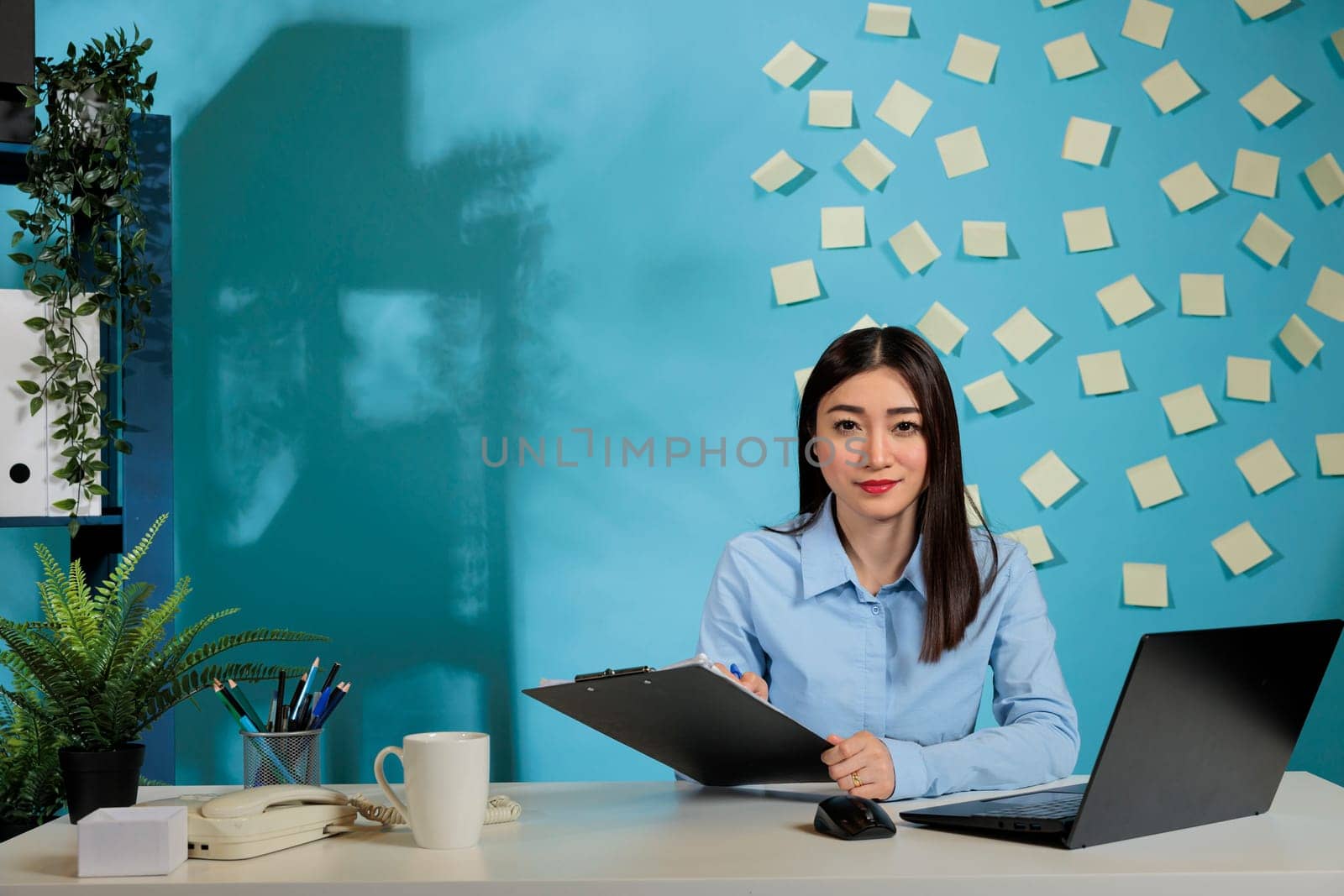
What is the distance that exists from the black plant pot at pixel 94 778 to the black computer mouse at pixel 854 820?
28.3 inches

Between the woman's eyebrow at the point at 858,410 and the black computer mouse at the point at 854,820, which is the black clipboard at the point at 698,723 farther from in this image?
the woman's eyebrow at the point at 858,410

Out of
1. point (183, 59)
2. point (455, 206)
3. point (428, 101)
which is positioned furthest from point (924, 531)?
point (183, 59)

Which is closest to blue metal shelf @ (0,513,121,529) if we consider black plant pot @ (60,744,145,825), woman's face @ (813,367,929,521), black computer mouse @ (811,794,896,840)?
black plant pot @ (60,744,145,825)

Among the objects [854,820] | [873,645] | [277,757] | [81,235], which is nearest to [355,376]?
[81,235]

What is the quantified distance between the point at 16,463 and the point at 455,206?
89 cm

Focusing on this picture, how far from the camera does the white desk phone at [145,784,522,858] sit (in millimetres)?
1032

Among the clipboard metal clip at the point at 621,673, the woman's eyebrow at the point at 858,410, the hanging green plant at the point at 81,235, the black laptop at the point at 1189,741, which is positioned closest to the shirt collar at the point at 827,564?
the woman's eyebrow at the point at 858,410

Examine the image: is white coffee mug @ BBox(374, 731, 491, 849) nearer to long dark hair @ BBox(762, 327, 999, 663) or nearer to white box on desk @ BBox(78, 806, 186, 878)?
white box on desk @ BBox(78, 806, 186, 878)

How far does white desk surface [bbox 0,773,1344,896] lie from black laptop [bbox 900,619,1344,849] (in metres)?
A: 0.02

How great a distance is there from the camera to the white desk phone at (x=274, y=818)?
3.39ft

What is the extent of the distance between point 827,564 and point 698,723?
0.46 m

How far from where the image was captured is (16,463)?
1.72 meters

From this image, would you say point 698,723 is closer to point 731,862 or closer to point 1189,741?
point 731,862

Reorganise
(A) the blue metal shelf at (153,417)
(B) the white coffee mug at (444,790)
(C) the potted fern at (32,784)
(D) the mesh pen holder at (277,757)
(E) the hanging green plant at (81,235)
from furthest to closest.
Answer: (A) the blue metal shelf at (153,417) < (E) the hanging green plant at (81,235) < (C) the potted fern at (32,784) < (D) the mesh pen holder at (277,757) < (B) the white coffee mug at (444,790)
